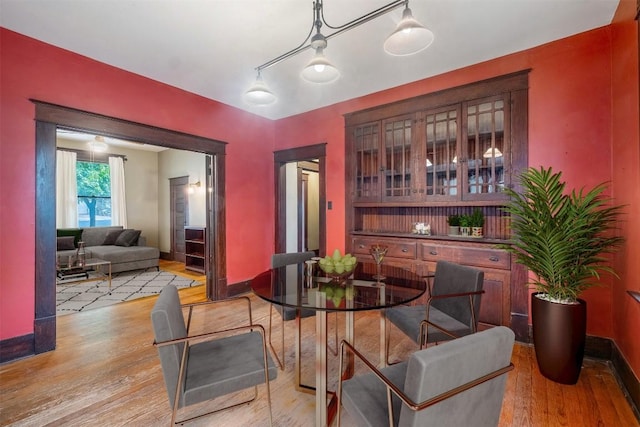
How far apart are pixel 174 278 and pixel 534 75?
605cm

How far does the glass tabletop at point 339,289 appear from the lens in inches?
60.6

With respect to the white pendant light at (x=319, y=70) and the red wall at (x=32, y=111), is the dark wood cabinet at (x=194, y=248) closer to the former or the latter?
the red wall at (x=32, y=111)

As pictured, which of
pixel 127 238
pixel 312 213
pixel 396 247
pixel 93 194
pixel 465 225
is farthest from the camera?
pixel 312 213

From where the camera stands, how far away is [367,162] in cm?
393

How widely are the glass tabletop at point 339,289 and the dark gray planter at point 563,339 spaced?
1.04 metres

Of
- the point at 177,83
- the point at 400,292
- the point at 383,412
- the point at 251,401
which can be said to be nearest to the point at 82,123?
the point at 177,83

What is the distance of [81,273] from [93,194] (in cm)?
245

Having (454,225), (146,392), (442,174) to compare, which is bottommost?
(146,392)

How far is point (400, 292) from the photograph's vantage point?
1.74 meters

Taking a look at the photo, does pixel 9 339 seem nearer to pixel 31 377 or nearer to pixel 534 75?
pixel 31 377

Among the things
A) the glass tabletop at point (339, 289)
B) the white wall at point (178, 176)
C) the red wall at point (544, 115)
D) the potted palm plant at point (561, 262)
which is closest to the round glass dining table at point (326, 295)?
the glass tabletop at point (339, 289)

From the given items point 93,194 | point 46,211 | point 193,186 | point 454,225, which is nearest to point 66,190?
point 93,194

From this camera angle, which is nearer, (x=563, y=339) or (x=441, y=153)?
(x=563, y=339)

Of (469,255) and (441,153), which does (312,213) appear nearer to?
(441,153)
